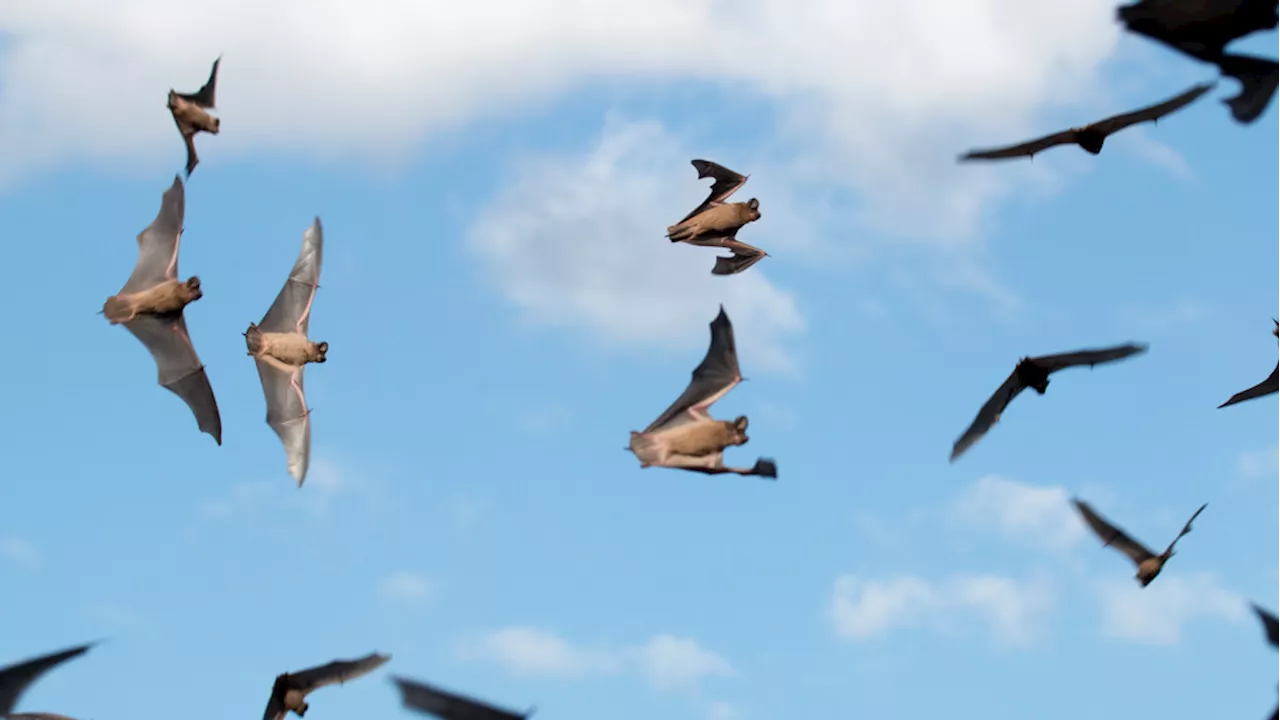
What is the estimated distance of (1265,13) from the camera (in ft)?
61.7

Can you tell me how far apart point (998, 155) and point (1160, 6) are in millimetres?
3270

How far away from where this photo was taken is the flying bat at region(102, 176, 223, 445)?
24.2m

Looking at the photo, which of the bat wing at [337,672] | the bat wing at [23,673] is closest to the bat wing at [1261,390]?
the bat wing at [337,672]

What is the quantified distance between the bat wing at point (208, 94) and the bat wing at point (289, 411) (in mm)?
5017

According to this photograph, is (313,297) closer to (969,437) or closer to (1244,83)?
(969,437)

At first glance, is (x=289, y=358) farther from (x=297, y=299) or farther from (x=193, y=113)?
(x=193, y=113)

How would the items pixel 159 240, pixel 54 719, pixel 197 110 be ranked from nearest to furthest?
pixel 54 719, pixel 197 110, pixel 159 240

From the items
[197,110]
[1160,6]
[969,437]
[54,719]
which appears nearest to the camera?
[1160,6]

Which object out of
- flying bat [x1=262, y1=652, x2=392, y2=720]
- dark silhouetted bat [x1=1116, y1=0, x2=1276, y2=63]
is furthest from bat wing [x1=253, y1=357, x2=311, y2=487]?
dark silhouetted bat [x1=1116, y1=0, x2=1276, y2=63]

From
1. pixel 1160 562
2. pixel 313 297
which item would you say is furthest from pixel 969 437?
pixel 313 297

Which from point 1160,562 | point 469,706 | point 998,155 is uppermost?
point 998,155

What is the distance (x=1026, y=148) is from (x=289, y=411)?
14153 millimetres

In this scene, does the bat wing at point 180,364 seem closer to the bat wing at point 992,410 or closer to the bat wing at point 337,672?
the bat wing at point 337,672

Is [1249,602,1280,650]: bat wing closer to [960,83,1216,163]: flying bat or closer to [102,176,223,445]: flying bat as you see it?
[960,83,1216,163]: flying bat
